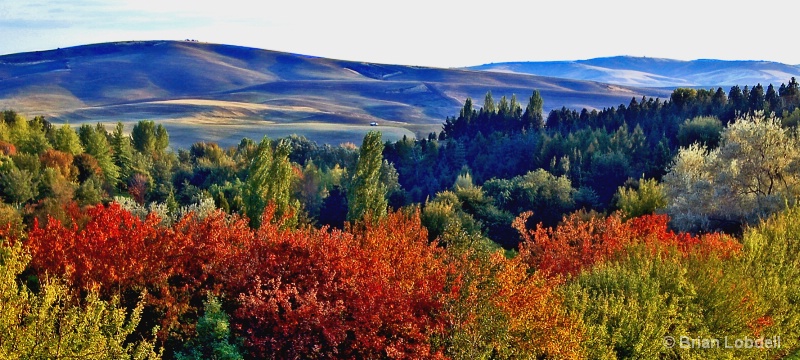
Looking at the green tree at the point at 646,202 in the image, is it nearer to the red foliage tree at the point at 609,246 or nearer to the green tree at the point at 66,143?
the red foliage tree at the point at 609,246

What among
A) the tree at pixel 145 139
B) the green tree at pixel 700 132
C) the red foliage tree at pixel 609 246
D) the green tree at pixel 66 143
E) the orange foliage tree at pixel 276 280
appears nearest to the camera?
the orange foliage tree at pixel 276 280

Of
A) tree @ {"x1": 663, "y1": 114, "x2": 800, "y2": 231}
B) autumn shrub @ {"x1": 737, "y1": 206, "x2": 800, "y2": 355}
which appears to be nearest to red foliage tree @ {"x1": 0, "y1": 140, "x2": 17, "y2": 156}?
tree @ {"x1": 663, "y1": 114, "x2": 800, "y2": 231}

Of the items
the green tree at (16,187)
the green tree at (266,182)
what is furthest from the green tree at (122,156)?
the green tree at (266,182)

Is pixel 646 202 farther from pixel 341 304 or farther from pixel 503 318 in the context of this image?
pixel 341 304

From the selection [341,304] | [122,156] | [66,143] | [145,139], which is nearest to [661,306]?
[341,304]

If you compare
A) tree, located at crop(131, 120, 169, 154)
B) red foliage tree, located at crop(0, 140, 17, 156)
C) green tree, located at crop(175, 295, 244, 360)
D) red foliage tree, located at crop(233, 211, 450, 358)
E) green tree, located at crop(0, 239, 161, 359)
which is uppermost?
green tree, located at crop(0, 239, 161, 359)

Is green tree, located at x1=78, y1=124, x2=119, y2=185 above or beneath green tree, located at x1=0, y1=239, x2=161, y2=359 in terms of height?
beneath

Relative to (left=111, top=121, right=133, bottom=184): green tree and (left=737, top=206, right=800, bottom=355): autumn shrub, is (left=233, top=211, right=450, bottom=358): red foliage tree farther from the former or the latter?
(left=111, top=121, right=133, bottom=184): green tree

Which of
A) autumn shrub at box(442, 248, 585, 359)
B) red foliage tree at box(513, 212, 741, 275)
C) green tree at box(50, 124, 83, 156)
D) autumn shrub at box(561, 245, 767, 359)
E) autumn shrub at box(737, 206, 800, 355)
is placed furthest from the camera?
green tree at box(50, 124, 83, 156)

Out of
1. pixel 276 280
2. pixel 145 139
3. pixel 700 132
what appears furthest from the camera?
pixel 145 139

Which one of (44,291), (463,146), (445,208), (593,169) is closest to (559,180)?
(593,169)

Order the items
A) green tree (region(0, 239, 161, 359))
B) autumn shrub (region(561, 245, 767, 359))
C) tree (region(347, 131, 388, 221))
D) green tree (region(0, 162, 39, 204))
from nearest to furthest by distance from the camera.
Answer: green tree (region(0, 239, 161, 359)) → autumn shrub (region(561, 245, 767, 359)) → tree (region(347, 131, 388, 221)) → green tree (region(0, 162, 39, 204))

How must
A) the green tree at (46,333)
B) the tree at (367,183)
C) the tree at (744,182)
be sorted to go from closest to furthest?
the green tree at (46,333) < the tree at (744,182) < the tree at (367,183)

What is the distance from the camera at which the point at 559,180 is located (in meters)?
56.9
